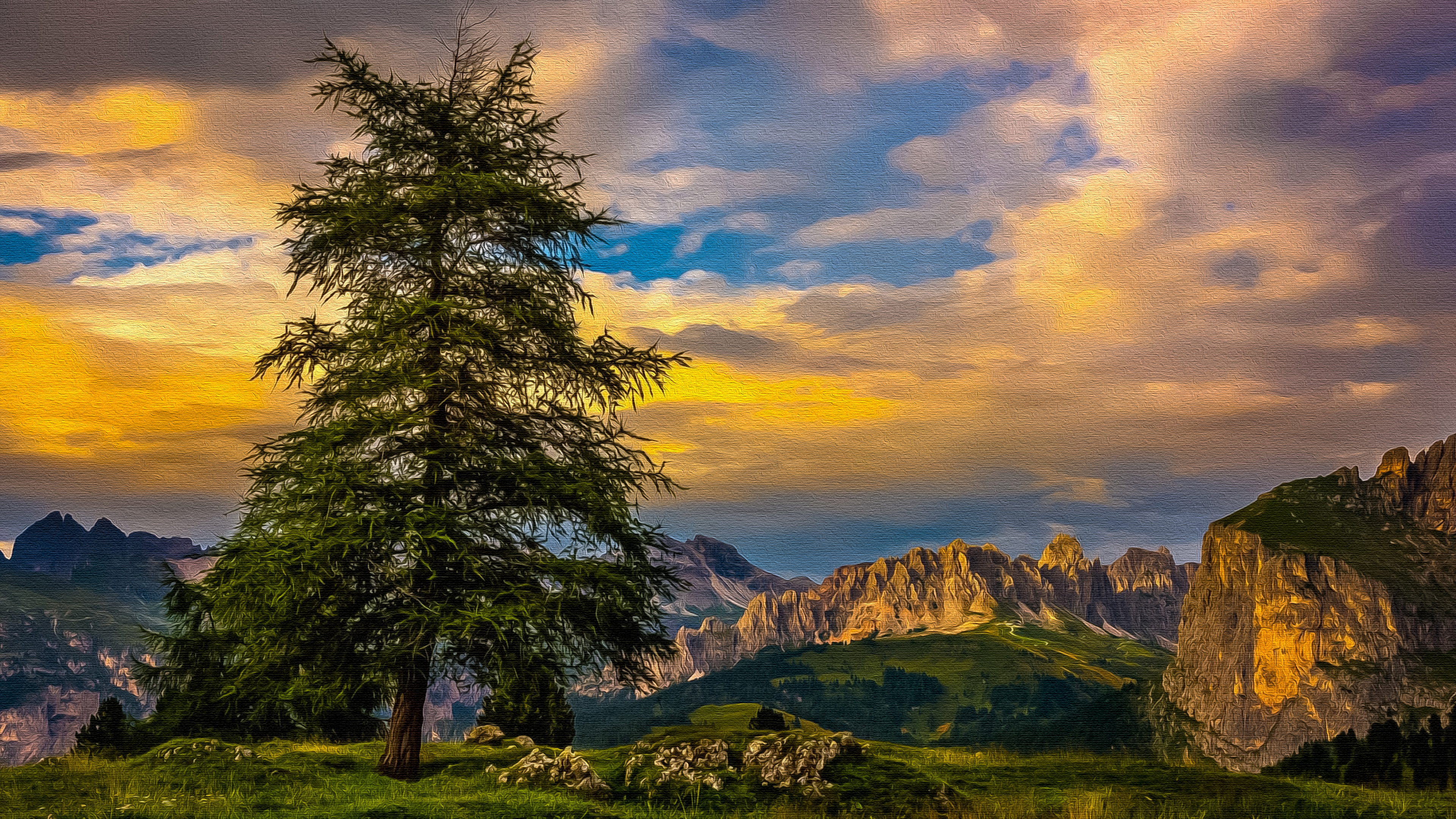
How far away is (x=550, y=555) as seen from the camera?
2161cm

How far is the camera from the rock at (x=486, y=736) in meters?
29.7

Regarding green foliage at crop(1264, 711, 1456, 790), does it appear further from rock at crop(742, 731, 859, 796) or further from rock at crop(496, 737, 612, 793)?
rock at crop(496, 737, 612, 793)

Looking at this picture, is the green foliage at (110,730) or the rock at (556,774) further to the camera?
the green foliage at (110,730)

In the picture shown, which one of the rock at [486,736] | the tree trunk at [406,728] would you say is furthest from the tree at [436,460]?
the rock at [486,736]

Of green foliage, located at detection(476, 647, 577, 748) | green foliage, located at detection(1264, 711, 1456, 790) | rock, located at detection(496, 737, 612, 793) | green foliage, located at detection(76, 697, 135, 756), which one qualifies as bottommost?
green foliage, located at detection(1264, 711, 1456, 790)

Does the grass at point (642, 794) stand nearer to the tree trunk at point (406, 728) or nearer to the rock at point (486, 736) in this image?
the tree trunk at point (406, 728)

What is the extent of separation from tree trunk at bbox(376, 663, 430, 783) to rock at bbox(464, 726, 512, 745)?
807cm

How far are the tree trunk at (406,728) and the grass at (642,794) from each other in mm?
582

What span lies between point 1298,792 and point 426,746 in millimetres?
21935

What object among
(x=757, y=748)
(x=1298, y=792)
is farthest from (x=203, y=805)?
(x=1298, y=792)

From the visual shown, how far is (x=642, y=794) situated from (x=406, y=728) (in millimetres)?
6588

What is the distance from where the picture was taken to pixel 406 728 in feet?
70.9

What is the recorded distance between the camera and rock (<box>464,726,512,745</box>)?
29.7m

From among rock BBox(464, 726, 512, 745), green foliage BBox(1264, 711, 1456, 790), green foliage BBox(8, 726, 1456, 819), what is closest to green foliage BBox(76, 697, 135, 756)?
rock BBox(464, 726, 512, 745)
